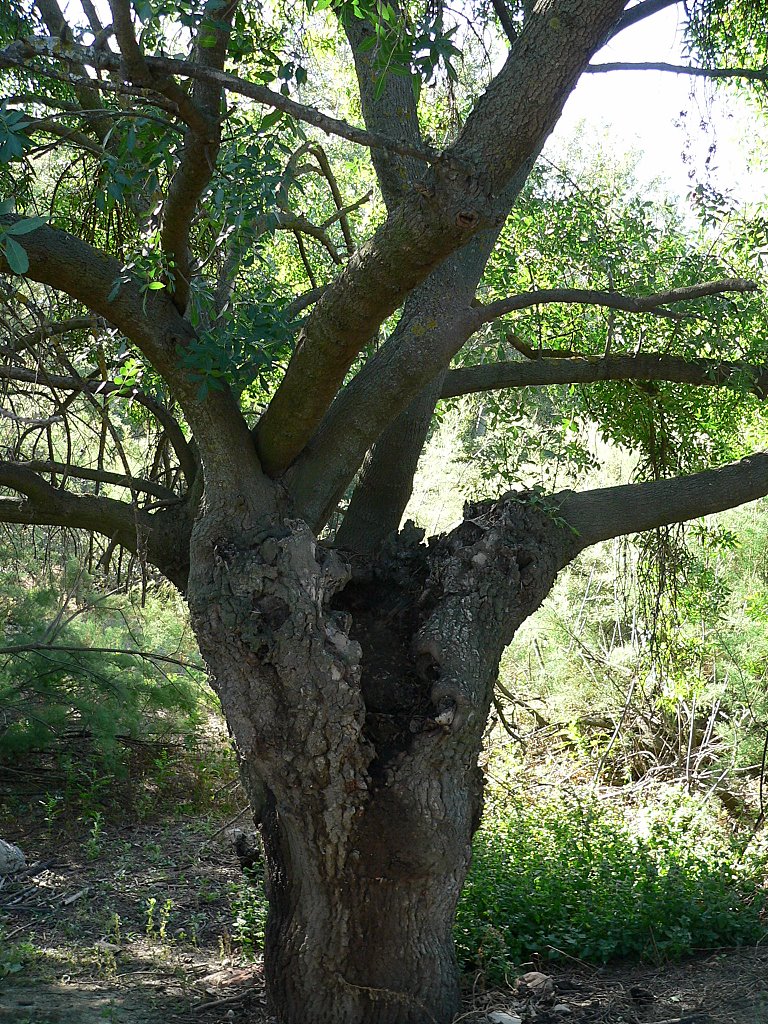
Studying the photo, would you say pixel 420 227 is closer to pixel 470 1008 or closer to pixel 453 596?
pixel 453 596

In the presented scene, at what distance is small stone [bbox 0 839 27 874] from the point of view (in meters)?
5.39

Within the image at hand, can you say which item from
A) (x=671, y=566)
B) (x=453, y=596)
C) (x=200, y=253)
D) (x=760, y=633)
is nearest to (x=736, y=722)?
(x=760, y=633)

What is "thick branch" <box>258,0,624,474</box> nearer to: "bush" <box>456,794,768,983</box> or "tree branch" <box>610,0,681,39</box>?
"tree branch" <box>610,0,681,39</box>

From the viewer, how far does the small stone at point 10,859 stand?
539cm

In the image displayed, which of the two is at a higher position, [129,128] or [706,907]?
[129,128]

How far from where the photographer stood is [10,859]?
543 centimetres

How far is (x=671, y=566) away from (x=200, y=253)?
337 centimetres

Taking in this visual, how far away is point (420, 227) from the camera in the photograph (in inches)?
113

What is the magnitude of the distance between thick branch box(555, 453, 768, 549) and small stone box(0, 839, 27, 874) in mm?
3717

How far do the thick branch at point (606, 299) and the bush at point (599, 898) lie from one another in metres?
2.71

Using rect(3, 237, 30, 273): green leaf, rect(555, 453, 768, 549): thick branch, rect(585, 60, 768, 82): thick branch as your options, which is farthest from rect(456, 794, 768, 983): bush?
rect(585, 60, 768, 82): thick branch

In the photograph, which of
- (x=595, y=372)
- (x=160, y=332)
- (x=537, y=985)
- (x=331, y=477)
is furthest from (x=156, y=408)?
(x=537, y=985)

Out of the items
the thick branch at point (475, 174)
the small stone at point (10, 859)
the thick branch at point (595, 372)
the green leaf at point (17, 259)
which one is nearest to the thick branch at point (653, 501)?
the thick branch at point (595, 372)

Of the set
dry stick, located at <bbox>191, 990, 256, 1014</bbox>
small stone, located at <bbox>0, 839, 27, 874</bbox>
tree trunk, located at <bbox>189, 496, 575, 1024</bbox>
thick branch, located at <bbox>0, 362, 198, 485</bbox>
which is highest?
thick branch, located at <bbox>0, 362, 198, 485</bbox>
